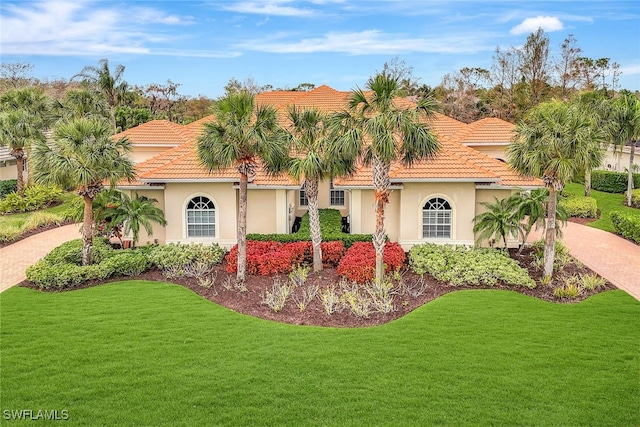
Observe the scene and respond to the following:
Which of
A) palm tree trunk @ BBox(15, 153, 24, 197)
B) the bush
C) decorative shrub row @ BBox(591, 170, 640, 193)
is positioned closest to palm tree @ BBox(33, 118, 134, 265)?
palm tree trunk @ BBox(15, 153, 24, 197)

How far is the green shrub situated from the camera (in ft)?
59.5

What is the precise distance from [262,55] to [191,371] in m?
30.9

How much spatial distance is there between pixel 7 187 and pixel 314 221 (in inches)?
1095

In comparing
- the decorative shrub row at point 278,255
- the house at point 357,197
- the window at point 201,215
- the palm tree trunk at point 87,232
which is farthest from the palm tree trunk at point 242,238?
the palm tree trunk at point 87,232

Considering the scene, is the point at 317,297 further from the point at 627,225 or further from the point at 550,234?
the point at 627,225

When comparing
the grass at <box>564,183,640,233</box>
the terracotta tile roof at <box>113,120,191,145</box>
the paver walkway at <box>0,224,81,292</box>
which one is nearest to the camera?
the paver walkway at <box>0,224,81,292</box>

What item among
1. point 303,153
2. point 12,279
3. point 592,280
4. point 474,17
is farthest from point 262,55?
point 592,280

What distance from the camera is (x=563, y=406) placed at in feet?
30.8

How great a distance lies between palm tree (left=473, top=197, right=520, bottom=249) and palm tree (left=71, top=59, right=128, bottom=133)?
3036 centimetres

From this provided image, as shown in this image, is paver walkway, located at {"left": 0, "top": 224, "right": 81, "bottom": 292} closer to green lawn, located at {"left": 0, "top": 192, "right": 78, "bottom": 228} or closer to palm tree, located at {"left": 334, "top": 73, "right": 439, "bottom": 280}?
green lawn, located at {"left": 0, "top": 192, "right": 78, "bottom": 228}

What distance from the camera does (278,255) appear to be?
18.1 metres

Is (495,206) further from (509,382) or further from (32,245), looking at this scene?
(32,245)

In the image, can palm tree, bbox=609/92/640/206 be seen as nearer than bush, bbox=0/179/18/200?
Yes

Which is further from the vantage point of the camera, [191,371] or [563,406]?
[191,371]
